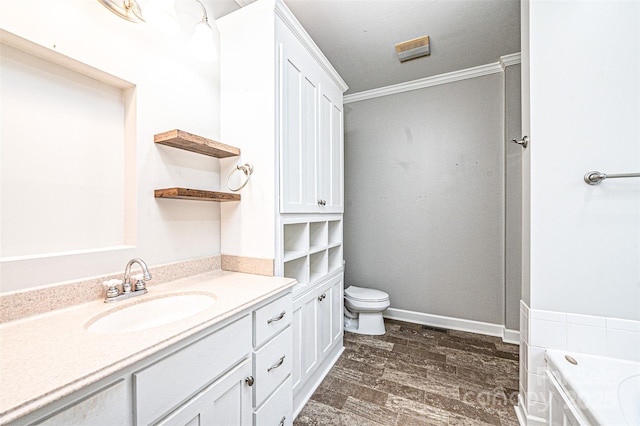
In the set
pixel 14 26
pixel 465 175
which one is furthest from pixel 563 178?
pixel 14 26

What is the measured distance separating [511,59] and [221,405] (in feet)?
10.4

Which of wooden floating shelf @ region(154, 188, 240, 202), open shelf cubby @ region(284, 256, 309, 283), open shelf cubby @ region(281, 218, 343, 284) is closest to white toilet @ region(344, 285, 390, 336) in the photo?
open shelf cubby @ region(281, 218, 343, 284)

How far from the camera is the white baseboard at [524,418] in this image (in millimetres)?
1350

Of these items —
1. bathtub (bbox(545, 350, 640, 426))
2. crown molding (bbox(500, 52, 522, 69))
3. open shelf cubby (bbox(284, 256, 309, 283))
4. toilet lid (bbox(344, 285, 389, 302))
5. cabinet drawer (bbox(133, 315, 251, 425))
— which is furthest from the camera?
toilet lid (bbox(344, 285, 389, 302))

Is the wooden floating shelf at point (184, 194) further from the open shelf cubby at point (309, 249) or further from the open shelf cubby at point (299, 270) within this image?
the open shelf cubby at point (299, 270)

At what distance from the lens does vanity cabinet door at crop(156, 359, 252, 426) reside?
2.55ft

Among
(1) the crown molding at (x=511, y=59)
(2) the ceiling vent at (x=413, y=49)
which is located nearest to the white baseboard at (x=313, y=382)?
(2) the ceiling vent at (x=413, y=49)

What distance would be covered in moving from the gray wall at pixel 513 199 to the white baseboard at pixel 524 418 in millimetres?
1009

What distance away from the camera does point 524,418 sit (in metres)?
1.41

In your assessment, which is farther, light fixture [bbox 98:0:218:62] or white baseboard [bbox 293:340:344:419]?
white baseboard [bbox 293:340:344:419]

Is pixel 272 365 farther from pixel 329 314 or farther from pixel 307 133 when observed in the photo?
pixel 307 133

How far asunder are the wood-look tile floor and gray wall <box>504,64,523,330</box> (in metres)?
0.40

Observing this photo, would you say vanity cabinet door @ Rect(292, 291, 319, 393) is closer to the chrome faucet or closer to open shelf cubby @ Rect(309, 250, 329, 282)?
open shelf cubby @ Rect(309, 250, 329, 282)

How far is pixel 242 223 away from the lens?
1.53 metres
